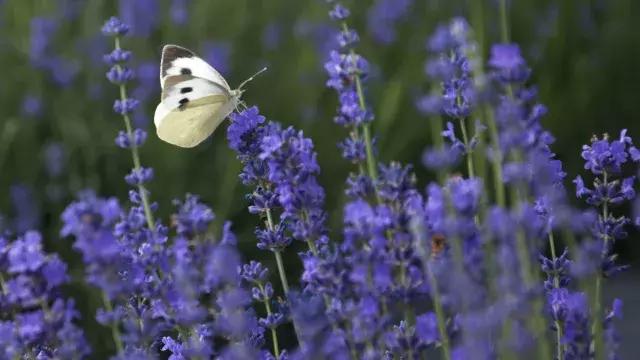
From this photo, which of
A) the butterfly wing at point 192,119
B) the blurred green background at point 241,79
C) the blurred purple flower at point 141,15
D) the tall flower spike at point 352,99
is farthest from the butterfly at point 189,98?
the blurred purple flower at point 141,15

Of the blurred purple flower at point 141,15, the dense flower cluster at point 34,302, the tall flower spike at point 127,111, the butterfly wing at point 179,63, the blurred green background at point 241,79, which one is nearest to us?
the dense flower cluster at point 34,302

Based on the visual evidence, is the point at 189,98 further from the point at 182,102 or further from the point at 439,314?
the point at 439,314

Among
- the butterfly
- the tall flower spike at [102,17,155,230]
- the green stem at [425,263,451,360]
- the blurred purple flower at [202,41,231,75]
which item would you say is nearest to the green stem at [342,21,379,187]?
the green stem at [425,263,451,360]

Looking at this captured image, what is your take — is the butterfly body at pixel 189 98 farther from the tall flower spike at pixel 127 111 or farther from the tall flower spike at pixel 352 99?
the tall flower spike at pixel 352 99

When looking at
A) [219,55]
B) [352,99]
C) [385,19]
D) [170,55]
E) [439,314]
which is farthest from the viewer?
[385,19]

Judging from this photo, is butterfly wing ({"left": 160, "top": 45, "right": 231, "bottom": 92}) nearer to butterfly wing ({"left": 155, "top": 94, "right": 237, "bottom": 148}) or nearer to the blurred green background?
butterfly wing ({"left": 155, "top": 94, "right": 237, "bottom": 148})

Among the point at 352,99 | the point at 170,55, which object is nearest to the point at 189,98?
the point at 170,55

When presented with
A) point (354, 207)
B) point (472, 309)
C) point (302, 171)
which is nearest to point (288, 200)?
point (302, 171)

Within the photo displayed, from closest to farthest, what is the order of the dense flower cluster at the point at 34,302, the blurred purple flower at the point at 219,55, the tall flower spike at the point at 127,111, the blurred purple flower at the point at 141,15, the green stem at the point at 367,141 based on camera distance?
the dense flower cluster at the point at 34,302, the green stem at the point at 367,141, the tall flower spike at the point at 127,111, the blurred purple flower at the point at 219,55, the blurred purple flower at the point at 141,15
